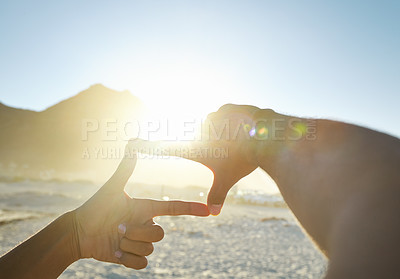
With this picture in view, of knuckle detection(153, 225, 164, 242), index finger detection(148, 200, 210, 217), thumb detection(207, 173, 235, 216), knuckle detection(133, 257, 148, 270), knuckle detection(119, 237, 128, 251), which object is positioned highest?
thumb detection(207, 173, 235, 216)

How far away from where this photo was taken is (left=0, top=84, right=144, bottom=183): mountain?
94.1 meters

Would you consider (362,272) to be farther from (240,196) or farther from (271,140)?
(240,196)

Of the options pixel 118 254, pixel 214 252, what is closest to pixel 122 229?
pixel 118 254

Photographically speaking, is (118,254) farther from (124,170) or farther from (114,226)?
(124,170)

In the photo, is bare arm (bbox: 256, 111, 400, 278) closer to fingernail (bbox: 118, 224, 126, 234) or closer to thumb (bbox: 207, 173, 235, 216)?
thumb (bbox: 207, 173, 235, 216)

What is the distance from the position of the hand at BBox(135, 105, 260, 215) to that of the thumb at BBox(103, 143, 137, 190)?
0.08 metres

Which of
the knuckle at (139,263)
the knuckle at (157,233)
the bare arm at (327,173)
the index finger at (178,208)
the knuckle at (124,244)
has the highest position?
the bare arm at (327,173)

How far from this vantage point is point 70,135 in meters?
110

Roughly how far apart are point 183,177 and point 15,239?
90525mm

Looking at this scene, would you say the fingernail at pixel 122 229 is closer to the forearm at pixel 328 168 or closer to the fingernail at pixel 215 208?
the fingernail at pixel 215 208

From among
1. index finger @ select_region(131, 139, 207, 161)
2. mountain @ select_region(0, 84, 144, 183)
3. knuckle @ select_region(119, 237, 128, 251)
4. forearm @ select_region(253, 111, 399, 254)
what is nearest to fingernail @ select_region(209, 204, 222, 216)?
index finger @ select_region(131, 139, 207, 161)

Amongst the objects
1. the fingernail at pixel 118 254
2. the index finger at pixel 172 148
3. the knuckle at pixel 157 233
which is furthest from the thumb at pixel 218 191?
the fingernail at pixel 118 254

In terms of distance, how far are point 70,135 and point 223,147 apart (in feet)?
392

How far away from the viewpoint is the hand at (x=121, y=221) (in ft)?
7.07
